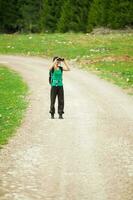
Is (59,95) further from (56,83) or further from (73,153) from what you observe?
(73,153)

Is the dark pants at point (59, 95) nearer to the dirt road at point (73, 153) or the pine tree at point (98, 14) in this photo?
the dirt road at point (73, 153)

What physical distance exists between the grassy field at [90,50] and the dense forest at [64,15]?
10.6 meters

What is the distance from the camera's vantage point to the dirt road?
11.7m

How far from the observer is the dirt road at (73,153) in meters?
11.7

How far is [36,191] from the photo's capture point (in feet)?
37.9

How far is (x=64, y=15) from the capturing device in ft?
248

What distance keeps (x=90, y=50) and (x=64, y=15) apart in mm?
29025

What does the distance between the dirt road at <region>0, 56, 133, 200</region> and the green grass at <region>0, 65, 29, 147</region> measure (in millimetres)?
364

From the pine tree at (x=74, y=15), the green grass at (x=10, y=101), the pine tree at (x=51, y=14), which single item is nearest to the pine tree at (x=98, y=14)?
the pine tree at (x=74, y=15)

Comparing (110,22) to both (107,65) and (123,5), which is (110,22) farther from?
(107,65)

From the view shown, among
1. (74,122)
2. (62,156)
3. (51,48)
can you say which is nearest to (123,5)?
(51,48)

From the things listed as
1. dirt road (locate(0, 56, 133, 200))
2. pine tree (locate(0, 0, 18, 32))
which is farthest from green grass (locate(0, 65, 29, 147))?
pine tree (locate(0, 0, 18, 32))

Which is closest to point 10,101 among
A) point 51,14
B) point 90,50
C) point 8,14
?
point 90,50

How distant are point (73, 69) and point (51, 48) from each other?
38.2 ft
